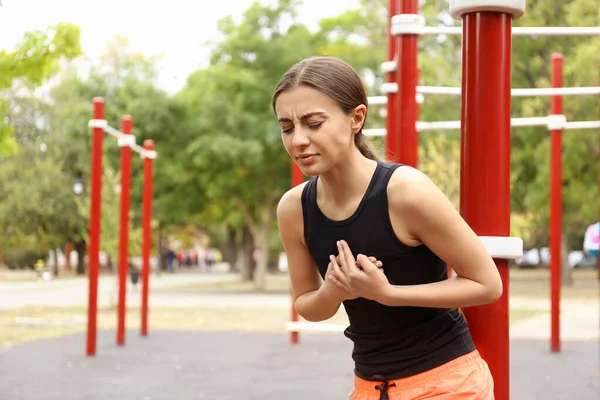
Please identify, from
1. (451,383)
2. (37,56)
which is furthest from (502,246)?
(37,56)

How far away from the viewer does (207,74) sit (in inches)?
1089

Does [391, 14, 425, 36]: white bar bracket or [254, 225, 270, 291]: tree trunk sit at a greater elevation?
[391, 14, 425, 36]: white bar bracket

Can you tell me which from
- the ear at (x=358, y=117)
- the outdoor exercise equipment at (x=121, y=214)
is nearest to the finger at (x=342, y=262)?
the ear at (x=358, y=117)

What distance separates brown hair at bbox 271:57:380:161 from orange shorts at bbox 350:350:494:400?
24.3 inches

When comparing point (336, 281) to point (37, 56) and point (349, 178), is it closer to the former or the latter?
point (349, 178)

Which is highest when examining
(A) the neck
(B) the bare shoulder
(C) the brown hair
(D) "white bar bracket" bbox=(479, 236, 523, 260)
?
(C) the brown hair

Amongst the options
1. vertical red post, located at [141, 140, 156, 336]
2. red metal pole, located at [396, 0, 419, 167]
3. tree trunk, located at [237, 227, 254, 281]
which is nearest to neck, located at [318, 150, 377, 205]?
red metal pole, located at [396, 0, 419, 167]

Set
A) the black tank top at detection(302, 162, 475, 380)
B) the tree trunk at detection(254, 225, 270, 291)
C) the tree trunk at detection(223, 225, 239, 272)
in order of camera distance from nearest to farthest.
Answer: the black tank top at detection(302, 162, 475, 380), the tree trunk at detection(254, 225, 270, 291), the tree trunk at detection(223, 225, 239, 272)

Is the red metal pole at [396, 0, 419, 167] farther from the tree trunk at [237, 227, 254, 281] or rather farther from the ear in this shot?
the tree trunk at [237, 227, 254, 281]

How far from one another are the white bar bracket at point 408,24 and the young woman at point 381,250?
3.34 metres

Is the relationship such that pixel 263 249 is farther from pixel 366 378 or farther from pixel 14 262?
pixel 366 378

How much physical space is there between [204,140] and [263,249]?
4.05 m

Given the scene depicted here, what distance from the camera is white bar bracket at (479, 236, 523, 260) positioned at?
208 cm

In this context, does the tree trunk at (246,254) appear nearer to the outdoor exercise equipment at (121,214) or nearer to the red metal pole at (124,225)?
the outdoor exercise equipment at (121,214)
